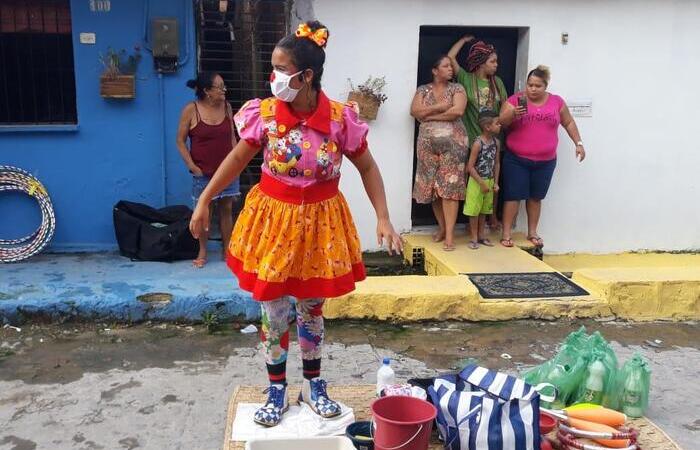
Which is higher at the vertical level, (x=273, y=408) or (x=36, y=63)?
(x=36, y=63)

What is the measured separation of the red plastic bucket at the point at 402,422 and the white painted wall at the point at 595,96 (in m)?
3.78

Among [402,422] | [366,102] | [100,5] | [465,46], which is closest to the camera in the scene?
[402,422]

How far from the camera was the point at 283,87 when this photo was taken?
Result: 329 centimetres

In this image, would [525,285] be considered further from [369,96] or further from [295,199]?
[295,199]

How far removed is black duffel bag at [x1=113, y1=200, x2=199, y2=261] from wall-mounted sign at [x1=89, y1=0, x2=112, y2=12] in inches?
→ 68.0

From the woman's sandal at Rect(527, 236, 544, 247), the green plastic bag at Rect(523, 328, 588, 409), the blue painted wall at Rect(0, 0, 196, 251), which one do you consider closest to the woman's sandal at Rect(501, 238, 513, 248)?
the woman's sandal at Rect(527, 236, 544, 247)

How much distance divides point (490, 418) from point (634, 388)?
1113mm

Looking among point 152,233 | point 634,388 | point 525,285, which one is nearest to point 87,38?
point 152,233

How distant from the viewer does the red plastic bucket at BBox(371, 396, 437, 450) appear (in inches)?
123

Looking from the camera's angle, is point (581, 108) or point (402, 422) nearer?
point (402, 422)

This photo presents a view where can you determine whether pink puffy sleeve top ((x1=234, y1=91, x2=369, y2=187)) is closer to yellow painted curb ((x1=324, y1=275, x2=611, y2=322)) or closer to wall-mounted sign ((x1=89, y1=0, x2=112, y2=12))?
yellow painted curb ((x1=324, y1=275, x2=611, y2=322))

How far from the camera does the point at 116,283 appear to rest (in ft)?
18.5

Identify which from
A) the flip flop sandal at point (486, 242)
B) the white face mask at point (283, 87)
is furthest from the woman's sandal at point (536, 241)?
the white face mask at point (283, 87)

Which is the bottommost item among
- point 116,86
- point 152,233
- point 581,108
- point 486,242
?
point 486,242
